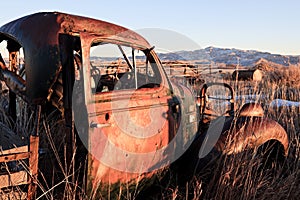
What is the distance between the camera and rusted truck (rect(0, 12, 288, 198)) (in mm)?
2256

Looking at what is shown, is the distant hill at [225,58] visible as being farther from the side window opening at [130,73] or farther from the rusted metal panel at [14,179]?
the rusted metal panel at [14,179]

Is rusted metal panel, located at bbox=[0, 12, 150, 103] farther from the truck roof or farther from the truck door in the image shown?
the truck door

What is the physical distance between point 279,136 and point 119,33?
7.65 feet

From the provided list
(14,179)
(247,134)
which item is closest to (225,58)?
(247,134)

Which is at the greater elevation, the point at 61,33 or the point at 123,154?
the point at 61,33

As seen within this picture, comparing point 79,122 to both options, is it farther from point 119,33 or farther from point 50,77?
point 119,33

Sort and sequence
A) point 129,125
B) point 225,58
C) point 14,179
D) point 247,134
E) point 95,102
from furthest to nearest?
point 225,58, point 247,134, point 129,125, point 95,102, point 14,179

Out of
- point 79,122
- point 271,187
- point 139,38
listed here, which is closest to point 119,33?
point 139,38

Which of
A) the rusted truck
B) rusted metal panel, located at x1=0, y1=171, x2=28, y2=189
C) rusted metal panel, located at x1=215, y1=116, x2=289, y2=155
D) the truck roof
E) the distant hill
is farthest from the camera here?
the distant hill

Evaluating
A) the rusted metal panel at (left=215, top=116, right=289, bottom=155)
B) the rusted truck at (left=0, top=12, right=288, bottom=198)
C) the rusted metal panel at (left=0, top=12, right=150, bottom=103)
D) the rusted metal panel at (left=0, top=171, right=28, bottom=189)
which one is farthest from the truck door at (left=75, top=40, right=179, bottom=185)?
the rusted metal panel at (left=215, top=116, right=289, bottom=155)

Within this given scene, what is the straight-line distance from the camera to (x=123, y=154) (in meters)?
2.54

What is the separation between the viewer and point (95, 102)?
230 cm

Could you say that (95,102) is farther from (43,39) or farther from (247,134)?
(247,134)

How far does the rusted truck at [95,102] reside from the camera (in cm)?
226
